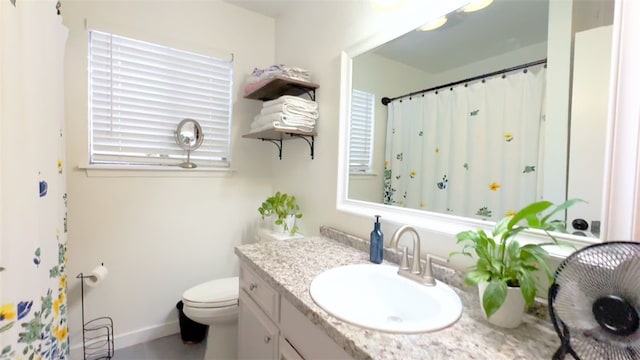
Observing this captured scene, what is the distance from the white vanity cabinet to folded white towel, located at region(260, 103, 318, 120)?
876 mm

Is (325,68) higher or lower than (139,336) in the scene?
higher

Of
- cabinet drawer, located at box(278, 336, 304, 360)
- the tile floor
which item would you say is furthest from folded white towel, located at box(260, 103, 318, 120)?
the tile floor

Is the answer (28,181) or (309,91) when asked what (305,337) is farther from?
(309,91)

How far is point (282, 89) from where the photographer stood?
1902 millimetres

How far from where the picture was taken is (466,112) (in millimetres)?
1135

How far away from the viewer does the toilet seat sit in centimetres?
157

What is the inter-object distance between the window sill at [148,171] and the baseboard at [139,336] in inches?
40.7

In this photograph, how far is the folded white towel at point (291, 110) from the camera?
1.64m

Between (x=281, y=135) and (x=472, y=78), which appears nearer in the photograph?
(x=472, y=78)

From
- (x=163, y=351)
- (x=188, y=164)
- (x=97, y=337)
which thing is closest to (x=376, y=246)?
(x=188, y=164)

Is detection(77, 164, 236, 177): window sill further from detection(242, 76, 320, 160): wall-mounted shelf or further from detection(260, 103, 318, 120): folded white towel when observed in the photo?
detection(260, 103, 318, 120): folded white towel

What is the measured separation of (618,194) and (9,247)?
1556mm

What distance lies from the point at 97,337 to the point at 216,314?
0.87 m

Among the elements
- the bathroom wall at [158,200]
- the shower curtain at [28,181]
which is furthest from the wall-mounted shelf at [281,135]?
the shower curtain at [28,181]
